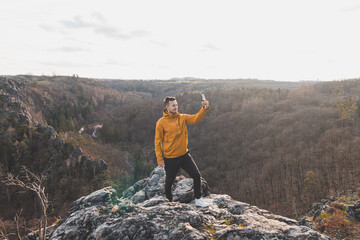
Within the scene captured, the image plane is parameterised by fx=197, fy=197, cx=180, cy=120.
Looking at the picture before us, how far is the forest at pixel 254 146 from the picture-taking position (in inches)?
1284

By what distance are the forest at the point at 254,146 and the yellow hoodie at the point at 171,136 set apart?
26.1 m

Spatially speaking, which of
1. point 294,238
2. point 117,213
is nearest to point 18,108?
point 117,213

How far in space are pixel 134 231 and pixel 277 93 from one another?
313 ft

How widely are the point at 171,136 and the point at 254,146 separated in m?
56.5

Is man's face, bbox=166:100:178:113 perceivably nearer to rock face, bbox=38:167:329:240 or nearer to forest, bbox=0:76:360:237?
rock face, bbox=38:167:329:240

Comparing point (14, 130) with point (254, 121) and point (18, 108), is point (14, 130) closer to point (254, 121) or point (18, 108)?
point (18, 108)

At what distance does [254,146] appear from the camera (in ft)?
186

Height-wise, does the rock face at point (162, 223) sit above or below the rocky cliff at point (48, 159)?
above

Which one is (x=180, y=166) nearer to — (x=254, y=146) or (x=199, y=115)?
(x=199, y=115)

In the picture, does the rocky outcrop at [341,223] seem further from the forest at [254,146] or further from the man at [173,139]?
the forest at [254,146]

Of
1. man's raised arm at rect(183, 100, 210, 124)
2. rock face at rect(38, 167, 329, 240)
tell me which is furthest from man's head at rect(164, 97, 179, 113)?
rock face at rect(38, 167, 329, 240)

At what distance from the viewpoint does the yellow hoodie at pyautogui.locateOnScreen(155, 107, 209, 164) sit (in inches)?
198

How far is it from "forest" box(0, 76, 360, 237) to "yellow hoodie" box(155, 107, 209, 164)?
2612cm

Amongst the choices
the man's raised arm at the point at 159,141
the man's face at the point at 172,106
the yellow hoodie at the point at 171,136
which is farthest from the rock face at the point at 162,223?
the man's face at the point at 172,106
